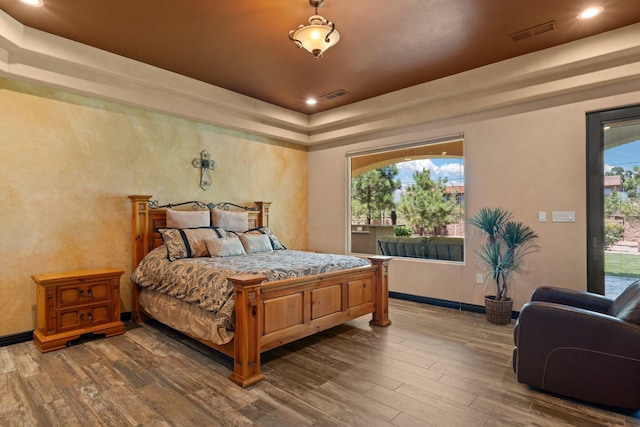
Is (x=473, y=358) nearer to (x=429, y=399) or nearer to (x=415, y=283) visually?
(x=429, y=399)

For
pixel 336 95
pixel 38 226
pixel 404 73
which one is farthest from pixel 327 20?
pixel 38 226

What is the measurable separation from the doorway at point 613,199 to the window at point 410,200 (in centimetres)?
141

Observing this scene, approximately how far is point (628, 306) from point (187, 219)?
14.0 ft

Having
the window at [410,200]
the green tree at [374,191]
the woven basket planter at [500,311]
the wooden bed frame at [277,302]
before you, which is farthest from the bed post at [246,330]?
the green tree at [374,191]

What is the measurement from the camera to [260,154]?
5.70 meters

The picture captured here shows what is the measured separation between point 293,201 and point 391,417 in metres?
4.45

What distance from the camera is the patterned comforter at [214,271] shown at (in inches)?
111

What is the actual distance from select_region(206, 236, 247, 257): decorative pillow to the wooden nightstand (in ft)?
3.13

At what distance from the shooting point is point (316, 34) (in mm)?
2762

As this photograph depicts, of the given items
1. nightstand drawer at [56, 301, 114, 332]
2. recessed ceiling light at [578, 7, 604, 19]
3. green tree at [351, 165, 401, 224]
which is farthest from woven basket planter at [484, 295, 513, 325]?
nightstand drawer at [56, 301, 114, 332]

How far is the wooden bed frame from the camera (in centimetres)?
260

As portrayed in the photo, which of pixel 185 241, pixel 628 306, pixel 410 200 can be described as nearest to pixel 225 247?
pixel 185 241

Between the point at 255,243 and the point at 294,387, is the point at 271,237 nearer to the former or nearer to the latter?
the point at 255,243

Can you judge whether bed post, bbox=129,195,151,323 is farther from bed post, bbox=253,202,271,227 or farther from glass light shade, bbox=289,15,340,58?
glass light shade, bbox=289,15,340,58
